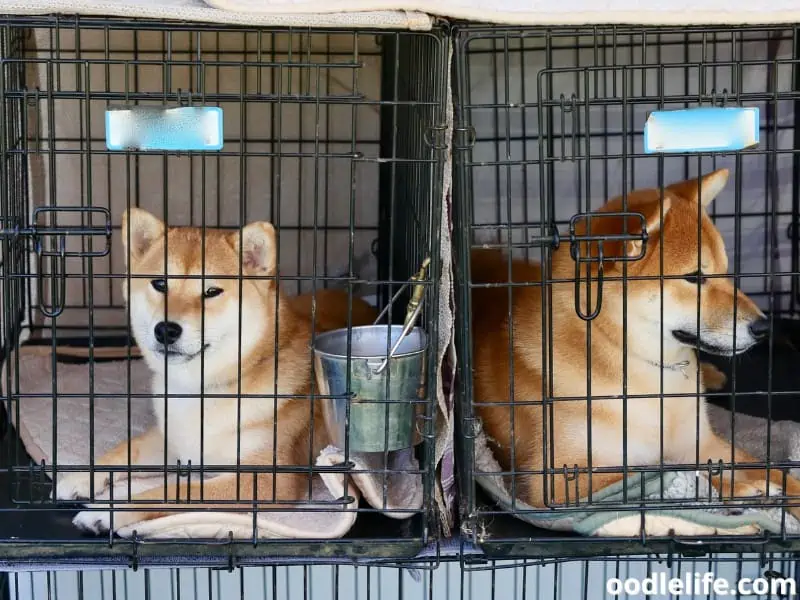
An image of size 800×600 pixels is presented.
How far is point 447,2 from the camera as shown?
191cm

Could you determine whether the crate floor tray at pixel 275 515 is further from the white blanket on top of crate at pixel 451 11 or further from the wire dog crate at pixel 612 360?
the white blanket on top of crate at pixel 451 11

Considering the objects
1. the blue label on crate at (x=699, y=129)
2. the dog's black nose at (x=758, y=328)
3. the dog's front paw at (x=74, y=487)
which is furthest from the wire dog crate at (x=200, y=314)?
the dog's black nose at (x=758, y=328)

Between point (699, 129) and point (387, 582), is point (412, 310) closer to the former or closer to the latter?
point (699, 129)

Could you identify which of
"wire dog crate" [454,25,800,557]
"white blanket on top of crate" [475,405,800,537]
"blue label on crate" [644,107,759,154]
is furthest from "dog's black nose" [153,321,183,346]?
"blue label on crate" [644,107,759,154]

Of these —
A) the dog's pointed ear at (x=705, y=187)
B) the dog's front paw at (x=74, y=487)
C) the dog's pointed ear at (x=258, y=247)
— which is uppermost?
the dog's pointed ear at (x=705, y=187)

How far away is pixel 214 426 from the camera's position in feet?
8.02

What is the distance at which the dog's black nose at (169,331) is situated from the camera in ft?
7.66

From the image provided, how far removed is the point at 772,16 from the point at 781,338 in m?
1.73

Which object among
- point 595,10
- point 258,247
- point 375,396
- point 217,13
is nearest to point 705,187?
point 595,10

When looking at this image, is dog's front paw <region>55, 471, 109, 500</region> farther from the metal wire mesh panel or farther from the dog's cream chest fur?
the metal wire mesh panel

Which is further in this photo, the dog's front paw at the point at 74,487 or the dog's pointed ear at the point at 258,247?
the dog's pointed ear at the point at 258,247

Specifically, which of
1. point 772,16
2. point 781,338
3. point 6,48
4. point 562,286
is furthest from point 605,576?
point 6,48

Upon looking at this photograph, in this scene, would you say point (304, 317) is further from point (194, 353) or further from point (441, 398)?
point (441, 398)

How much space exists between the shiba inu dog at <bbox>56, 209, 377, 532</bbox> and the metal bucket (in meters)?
0.20
